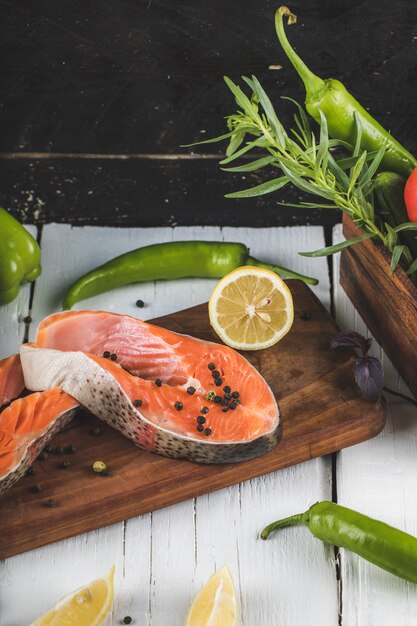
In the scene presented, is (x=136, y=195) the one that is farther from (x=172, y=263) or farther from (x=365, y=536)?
(x=365, y=536)

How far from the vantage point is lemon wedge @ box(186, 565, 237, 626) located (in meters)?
1.85

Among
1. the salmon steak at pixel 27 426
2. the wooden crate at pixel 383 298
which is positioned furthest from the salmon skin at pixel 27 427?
the wooden crate at pixel 383 298

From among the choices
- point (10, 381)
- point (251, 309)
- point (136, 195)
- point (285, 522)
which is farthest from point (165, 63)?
point (285, 522)

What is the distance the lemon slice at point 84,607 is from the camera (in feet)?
6.05

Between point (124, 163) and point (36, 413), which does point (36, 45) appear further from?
point (36, 413)

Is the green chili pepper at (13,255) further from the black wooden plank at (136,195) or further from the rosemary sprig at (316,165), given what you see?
the rosemary sprig at (316,165)

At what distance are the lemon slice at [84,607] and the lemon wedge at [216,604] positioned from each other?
170 mm

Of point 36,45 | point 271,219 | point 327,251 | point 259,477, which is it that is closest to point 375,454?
point 259,477

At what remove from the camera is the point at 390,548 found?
1921 millimetres

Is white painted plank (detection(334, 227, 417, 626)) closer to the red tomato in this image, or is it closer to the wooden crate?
the wooden crate

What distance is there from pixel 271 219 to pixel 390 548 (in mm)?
1210

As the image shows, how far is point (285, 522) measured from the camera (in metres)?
2.04

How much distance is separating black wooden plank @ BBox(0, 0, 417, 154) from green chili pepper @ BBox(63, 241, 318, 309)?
288 millimetres

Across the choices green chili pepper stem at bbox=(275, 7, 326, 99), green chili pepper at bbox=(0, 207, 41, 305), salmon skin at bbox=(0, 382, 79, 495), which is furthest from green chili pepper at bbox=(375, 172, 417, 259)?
green chili pepper at bbox=(0, 207, 41, 305)
